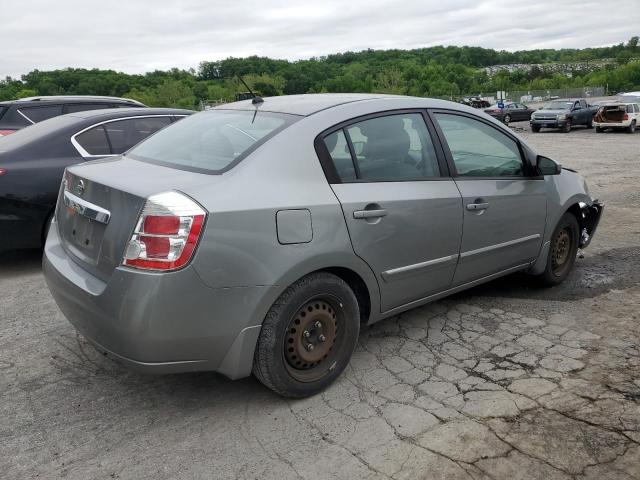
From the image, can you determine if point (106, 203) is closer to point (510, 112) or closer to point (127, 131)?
point (127, 131)

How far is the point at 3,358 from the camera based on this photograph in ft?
11.9

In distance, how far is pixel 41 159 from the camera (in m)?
5.24

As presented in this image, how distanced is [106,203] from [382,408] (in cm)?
172

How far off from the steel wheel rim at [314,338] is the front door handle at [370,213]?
0.47m

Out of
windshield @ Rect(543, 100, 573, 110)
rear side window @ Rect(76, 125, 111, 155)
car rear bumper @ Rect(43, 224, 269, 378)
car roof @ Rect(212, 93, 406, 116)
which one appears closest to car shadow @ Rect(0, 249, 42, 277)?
rear side window @ Rect(76, 125, 111, 155)

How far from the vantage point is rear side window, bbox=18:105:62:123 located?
7.95 m

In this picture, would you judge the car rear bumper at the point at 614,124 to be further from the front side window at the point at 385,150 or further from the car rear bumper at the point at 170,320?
the car rear bumper at the point at 170,320

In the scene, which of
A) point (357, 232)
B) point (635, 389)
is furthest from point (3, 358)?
point (635, 389)

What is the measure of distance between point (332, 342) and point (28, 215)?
3.39 m

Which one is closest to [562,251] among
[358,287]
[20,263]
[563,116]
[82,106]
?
[358,287]

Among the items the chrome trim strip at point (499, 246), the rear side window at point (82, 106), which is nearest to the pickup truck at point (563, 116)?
the rear side window at point (82, 106)

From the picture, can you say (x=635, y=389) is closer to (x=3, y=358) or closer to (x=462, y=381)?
(x=462, y=381)

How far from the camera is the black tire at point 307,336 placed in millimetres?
2842

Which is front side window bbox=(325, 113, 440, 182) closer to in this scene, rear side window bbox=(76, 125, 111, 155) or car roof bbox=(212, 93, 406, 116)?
car roof bbox=(212, 93, 406, 116)
